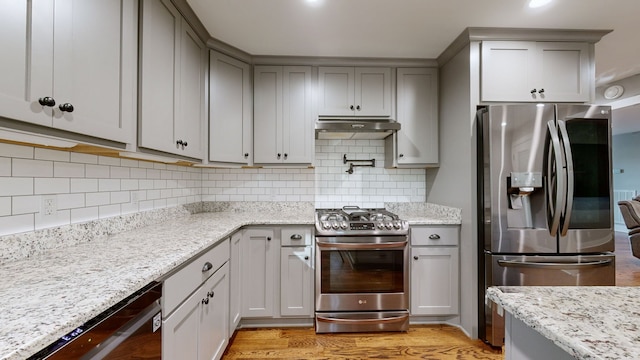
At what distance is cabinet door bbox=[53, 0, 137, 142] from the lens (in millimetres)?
977

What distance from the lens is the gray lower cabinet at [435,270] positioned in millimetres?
2332

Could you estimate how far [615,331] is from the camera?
1.76 feet

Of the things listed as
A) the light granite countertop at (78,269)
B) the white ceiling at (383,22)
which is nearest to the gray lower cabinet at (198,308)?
the light granite countertop at (78,269)

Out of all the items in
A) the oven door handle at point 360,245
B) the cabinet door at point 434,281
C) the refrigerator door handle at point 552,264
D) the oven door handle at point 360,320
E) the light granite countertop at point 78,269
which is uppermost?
the light granite countertop at point 78,269

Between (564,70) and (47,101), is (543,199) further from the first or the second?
(47,101)

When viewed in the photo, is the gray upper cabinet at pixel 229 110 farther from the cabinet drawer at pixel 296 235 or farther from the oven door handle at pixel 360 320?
the oven door handle at pixel 360 320

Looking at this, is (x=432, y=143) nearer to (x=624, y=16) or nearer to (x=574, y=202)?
(x=574, y=202)

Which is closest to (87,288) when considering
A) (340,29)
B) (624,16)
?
(340,29)

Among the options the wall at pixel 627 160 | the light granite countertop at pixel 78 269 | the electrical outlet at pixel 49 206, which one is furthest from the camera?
the wall at pixel 627 160

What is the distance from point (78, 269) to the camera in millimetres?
1000

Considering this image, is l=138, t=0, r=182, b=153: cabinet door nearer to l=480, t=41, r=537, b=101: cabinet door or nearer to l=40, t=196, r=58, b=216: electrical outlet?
l=40, t=196, r=58, b=216: electrical outlet

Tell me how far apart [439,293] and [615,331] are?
1.98 m

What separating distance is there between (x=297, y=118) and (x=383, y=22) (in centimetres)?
107

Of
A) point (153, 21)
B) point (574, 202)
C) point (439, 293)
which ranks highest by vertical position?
point (153, 21)
